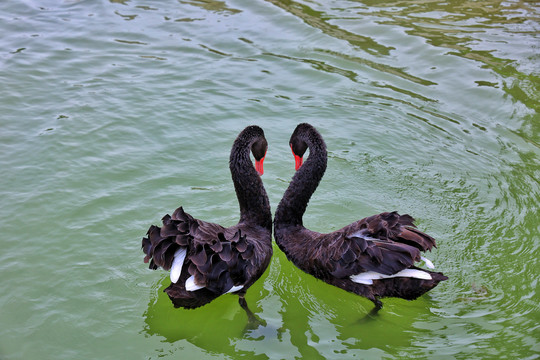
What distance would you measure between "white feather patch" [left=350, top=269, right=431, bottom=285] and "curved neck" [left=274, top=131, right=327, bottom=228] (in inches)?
40.4

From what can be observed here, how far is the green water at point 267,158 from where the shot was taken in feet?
12.8

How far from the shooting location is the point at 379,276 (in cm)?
388

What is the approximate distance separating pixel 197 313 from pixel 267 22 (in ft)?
21.8

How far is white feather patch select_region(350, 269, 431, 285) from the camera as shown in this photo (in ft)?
12.3

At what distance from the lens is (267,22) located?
31.5 ft

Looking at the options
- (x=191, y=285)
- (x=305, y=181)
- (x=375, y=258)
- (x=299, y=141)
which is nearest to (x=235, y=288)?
(x=191, y=285)

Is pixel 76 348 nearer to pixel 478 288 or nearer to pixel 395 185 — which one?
pixel 478 288

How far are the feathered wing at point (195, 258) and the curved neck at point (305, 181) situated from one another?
1.05m

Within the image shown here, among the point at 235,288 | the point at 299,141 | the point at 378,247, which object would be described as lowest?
the point at 235,288

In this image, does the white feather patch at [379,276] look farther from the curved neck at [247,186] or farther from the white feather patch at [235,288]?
the curved neck at [247,186]

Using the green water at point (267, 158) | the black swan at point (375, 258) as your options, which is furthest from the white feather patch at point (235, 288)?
the black swan at point (375, 258)

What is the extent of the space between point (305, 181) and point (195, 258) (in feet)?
5.03

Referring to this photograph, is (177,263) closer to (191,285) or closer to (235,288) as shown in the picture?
(191,285)

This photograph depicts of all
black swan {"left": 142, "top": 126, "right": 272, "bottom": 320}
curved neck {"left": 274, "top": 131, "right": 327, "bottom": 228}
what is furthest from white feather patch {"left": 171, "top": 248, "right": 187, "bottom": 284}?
curved neck {"left": 274, "top": 131, "right": 327, "bottom": 228}
